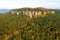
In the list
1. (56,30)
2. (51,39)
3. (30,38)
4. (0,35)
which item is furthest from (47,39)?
(0,35)

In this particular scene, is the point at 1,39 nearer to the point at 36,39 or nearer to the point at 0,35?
the point at 0,35

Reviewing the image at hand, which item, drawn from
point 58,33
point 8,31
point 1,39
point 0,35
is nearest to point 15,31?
point 8,31

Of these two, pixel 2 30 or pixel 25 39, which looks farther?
pixel 2 30

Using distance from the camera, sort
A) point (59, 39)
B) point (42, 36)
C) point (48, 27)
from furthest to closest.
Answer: point (48, 27)
point (42, 36)
point (59, 39)

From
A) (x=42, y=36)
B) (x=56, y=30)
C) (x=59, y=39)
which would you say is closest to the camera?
(x=59, y=39)

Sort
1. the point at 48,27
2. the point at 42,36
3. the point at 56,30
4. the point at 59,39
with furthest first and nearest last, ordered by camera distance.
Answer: the point at 48,27 → the point at 56,30 → the point at 42,36 → the point at 59,39

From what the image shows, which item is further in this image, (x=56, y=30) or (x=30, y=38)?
(x=56, y=30)

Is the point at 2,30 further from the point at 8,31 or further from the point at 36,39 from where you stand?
the point at 36,39

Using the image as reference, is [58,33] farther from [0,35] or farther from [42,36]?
[0,35]
